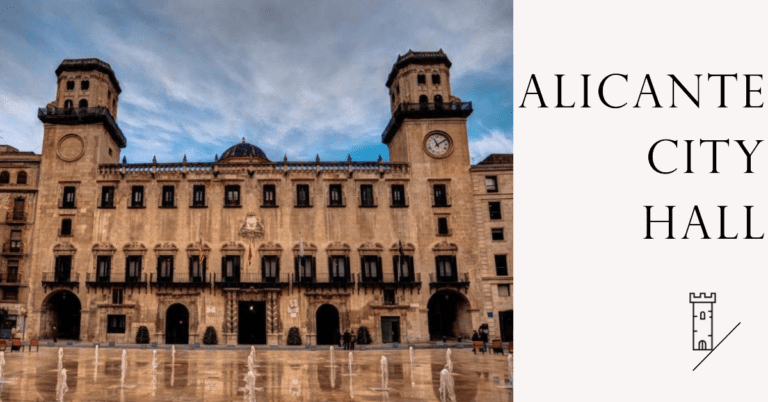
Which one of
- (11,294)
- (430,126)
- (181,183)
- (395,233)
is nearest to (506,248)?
(395,233)

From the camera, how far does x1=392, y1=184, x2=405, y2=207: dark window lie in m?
37.6

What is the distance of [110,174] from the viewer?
37.3m

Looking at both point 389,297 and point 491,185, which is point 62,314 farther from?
point 491,185

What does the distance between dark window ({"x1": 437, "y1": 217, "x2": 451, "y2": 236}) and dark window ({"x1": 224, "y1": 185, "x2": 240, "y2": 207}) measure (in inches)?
555

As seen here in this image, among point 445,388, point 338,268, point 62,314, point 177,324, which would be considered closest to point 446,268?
point 338,268

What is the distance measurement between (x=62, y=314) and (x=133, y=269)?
6.91m

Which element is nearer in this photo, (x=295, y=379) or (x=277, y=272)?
(x=295, y=379)

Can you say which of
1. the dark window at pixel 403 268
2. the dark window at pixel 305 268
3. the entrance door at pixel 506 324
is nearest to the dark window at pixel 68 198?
the dark window at pixel 305 268

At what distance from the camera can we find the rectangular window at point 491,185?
125 feet

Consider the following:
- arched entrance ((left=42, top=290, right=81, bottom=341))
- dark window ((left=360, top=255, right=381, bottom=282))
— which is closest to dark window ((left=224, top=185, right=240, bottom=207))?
dark window ((left=360, top=255, right=381, bottom=282))

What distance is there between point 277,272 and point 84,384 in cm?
2121

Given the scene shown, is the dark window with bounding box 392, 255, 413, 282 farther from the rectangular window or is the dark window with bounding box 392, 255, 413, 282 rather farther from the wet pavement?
the wet pavement
